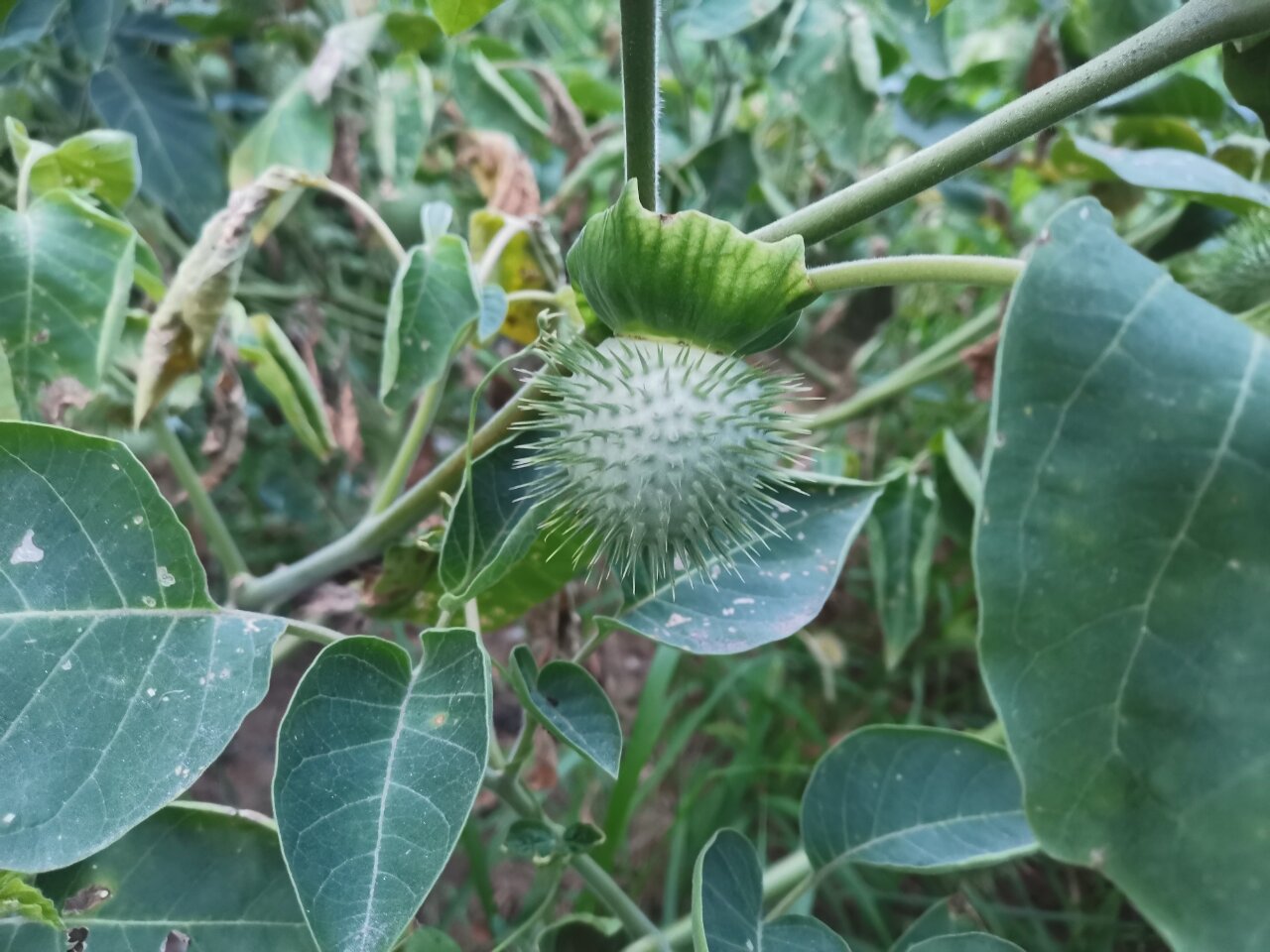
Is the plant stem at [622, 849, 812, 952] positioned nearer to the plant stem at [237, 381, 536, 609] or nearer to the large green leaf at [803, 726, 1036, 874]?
the large green leaf at [803, 726, 1036, 874]

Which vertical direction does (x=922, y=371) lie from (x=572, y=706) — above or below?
below

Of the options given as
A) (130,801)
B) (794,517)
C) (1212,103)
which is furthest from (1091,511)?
(1212,103)

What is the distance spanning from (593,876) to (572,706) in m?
0.17

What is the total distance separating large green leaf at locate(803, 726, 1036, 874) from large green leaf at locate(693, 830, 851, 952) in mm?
103

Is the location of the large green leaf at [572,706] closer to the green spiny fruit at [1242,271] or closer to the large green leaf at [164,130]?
the green spiny fruit at [1242,271]

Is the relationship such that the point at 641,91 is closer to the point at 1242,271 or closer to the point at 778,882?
the point at 1242,271

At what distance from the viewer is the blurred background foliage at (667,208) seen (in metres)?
0.97

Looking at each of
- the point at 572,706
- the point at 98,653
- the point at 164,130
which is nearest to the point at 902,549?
the point at 572,706

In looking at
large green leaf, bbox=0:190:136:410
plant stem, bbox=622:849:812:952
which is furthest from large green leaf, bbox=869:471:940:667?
large green leaf, bbox=0:190:136:410

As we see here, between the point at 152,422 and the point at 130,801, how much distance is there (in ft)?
1.42

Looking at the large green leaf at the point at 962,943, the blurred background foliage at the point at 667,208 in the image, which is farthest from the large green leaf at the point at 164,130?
the large green leaf at the point at 962,943

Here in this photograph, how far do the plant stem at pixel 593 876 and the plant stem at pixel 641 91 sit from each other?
45cm

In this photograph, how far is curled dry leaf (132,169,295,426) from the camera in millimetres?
746

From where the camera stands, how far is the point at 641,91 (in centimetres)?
53
